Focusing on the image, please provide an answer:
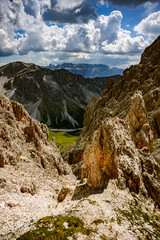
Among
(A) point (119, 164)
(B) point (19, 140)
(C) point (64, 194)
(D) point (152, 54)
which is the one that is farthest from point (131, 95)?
(C) point (64, 194)

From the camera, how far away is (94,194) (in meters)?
19.5

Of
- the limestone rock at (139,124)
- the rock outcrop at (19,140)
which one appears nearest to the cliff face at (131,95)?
the limestone rock at (139,124)

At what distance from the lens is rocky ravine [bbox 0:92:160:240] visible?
14195mm

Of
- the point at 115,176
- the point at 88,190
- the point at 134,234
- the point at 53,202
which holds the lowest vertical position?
the point at 53,202

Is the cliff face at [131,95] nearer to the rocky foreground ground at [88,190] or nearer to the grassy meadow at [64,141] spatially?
the rocky foreground ground at [88,190]

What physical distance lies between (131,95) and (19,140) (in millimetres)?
56928

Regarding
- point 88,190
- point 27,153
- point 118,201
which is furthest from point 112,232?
point 27,153

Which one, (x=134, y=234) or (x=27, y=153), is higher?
(x=134, y=234)

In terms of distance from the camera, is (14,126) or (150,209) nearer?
(150,209)

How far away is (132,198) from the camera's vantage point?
1920 cm

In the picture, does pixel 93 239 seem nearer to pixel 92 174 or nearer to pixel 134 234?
pixel 134 234

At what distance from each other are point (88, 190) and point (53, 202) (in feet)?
16.6

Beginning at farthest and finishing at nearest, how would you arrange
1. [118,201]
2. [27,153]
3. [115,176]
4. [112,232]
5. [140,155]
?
[27,153] < [140,155] < [115,176] < [118,201] < [112,232]

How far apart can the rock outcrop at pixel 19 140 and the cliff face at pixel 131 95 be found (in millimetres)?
32838
